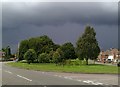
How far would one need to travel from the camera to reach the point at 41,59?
340ft

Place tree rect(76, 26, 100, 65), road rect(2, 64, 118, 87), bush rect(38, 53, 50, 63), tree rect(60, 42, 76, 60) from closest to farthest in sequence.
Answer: road rect(2, 64, 118, 87), tree rect(76, 26, 100, 65), bush rect(38, 53, 50, 63), tree rect(60, 42, 76, 60)

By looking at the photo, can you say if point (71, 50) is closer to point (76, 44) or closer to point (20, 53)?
point (20, 53)

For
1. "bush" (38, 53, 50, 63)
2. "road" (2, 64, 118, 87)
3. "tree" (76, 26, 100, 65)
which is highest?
"tree" (76, 26, 100, 65)

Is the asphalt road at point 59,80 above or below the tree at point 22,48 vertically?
below

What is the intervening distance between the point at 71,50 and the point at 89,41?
185 ft

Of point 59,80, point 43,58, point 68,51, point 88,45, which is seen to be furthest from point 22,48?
point 59,80

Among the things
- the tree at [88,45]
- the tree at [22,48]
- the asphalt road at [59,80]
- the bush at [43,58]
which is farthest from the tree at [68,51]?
the asphalt road at [59,80]

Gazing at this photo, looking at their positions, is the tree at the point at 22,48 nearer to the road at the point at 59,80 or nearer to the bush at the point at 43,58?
the bush at the point at 43,58

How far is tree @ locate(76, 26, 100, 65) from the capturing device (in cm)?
9575

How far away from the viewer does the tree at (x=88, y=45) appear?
95.8m

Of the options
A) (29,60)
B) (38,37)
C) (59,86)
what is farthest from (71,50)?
(59,86)

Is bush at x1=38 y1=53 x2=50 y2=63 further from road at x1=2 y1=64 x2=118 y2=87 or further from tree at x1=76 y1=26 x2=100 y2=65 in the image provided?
road at x1=2 y1=64 x2=118 y2=87

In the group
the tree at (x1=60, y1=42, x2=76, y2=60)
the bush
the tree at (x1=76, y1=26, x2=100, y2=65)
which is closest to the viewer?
the tree at (x1=76, y1=26, x2=100, y2=65)

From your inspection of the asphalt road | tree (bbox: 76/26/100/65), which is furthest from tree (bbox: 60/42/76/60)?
the asphalt road
